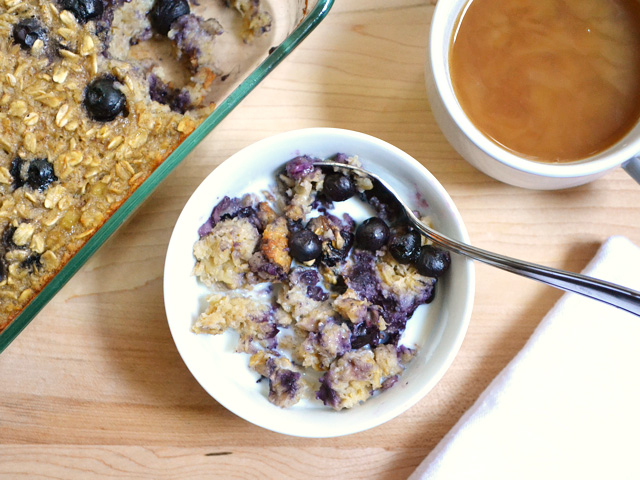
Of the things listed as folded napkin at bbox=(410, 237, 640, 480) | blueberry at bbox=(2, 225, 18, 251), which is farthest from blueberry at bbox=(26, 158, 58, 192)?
folded napkin at bbox=(410, 237, 640, 480)

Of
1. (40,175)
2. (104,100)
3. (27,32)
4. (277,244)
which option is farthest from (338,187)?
(27,32)

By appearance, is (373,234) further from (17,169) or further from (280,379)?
(17,169)

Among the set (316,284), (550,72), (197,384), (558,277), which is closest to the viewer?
(558,277)

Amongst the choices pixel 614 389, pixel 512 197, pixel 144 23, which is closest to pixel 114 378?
pixel 144 23

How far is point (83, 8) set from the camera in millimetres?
1237

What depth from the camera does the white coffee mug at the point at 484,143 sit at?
1.10 m

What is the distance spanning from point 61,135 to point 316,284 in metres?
0.66

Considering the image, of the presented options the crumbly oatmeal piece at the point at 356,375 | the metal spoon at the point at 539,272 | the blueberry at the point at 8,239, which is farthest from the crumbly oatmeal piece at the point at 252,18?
the crumbly oatmeal piece at the point at 356,375

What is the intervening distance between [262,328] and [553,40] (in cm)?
88

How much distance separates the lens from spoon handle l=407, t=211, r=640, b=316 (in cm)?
89

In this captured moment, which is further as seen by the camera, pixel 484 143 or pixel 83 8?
pixel 83 8

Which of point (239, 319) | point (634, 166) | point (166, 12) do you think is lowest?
point (239, 319)

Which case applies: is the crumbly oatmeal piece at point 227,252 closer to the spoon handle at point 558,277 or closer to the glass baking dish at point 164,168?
the glass baking dish at point 164,168

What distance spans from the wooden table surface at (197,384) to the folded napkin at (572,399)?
2.4 inches
